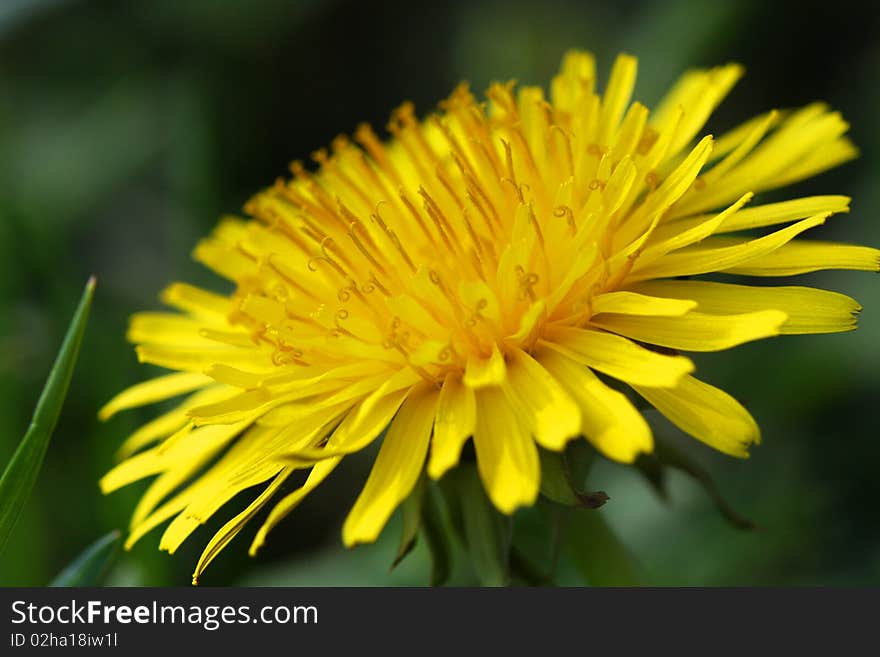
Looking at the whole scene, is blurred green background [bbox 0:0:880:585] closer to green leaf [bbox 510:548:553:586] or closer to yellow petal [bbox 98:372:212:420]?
yellow petal [bbox 98:372:212:420]

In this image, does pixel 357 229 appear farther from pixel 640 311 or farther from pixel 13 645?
pixel 13 645

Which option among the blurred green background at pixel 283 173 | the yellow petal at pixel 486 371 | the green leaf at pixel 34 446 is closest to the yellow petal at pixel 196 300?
the green leaf at pixel 34 446

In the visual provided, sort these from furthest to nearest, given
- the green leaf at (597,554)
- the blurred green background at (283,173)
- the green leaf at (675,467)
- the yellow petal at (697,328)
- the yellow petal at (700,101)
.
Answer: the blurred green background at (283,173) < the yellow petal at (700,101) < the green leaf at (597,554) < the green leaf at (675,467) < the yellow petal at (697,328)

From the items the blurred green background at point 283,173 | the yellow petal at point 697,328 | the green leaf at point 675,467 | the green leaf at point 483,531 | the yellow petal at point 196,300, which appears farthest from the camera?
the blurred green background at point 283,173

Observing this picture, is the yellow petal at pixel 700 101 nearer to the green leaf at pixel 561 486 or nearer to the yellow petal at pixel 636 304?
the yellow petal at pixel 636 304

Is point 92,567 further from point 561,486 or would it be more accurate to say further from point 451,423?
point 561,486

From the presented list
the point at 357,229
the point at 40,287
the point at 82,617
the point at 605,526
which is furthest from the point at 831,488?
the point at 40,287
